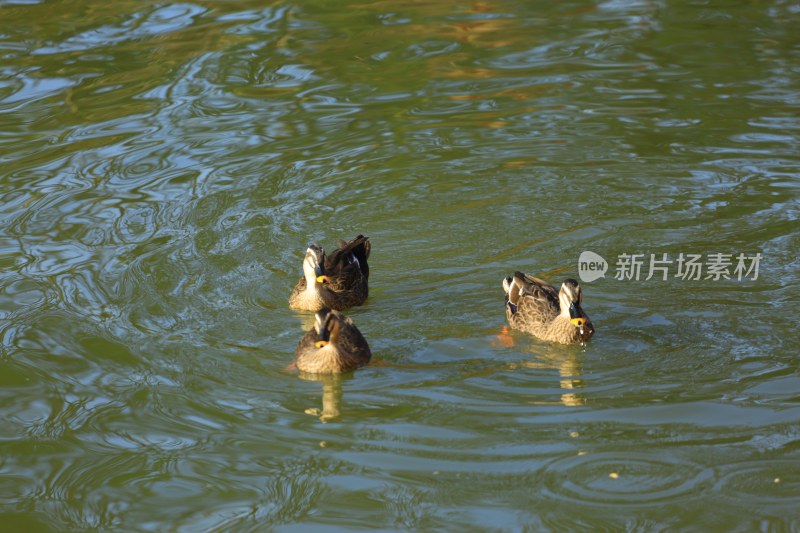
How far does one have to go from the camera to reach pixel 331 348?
8180 mm

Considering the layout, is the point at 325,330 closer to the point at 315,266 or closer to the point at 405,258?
the point at 315,266

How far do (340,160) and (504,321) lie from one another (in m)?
4.15

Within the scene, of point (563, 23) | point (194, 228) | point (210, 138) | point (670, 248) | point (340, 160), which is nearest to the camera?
point (670, 248)

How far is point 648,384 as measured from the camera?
310 inches

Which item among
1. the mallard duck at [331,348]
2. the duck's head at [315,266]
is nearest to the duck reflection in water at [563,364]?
the mallard duck at [331,348]

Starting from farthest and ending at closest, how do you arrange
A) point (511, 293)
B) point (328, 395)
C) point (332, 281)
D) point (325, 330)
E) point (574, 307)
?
point (332, 281) → point (511, 293) → point (574, 307) → point (325, 330) → point (328, 395)

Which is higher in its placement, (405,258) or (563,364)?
(563,364)

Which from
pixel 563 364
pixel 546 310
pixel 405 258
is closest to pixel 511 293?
pixel 546 310

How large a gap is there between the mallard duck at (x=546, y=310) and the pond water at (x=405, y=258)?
118 millimetres

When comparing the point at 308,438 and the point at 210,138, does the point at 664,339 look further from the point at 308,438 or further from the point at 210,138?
the point at 210,138

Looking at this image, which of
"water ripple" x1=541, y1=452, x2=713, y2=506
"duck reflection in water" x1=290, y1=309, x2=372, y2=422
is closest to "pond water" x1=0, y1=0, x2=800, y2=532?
"water ripple" x1=541, y1=452, x2=713, y2=506

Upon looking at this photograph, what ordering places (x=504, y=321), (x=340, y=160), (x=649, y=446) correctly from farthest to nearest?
(x=340, y=160) → (x=504, y=321) → (x=649, y=446)

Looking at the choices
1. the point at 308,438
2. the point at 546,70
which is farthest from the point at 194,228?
the point at 546,70

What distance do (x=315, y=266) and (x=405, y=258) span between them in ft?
4.24
